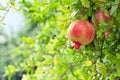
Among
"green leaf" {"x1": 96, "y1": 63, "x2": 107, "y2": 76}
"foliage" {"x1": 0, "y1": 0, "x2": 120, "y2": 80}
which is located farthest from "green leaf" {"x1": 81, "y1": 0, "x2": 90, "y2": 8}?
"green leaf" {"x1": 96, "y1": 63, "x2": 107, "y2": 76}

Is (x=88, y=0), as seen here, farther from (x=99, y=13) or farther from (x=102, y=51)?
(x=102, y=51)

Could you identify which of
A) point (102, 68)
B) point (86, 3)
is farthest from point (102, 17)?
point (102, 68)

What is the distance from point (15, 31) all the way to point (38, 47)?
214 inches

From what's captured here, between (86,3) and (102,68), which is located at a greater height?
(86,3)

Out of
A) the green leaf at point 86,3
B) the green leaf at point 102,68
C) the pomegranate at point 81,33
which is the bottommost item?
the green leaf at point 102,68

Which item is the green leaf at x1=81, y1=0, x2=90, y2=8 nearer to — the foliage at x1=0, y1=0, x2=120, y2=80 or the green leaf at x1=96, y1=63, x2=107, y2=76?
the foliage at x1=0, y1=0, x2=120, y2=80

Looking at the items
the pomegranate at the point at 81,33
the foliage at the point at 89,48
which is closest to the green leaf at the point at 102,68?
the foliage at the point at 89,48

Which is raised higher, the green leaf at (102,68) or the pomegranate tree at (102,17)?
the pomegranate tree at (102,17)

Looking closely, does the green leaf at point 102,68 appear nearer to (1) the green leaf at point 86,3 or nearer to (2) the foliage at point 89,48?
(2) the foliage at point 89,48

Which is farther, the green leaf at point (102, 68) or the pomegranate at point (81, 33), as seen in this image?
the green leaf at point (102, 68)

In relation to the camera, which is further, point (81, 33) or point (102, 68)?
point (102, 68)

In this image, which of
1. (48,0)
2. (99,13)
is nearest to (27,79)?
(48,0)

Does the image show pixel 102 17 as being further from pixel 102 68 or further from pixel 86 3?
pixel 102 68

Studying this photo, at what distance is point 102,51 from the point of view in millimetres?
1096
